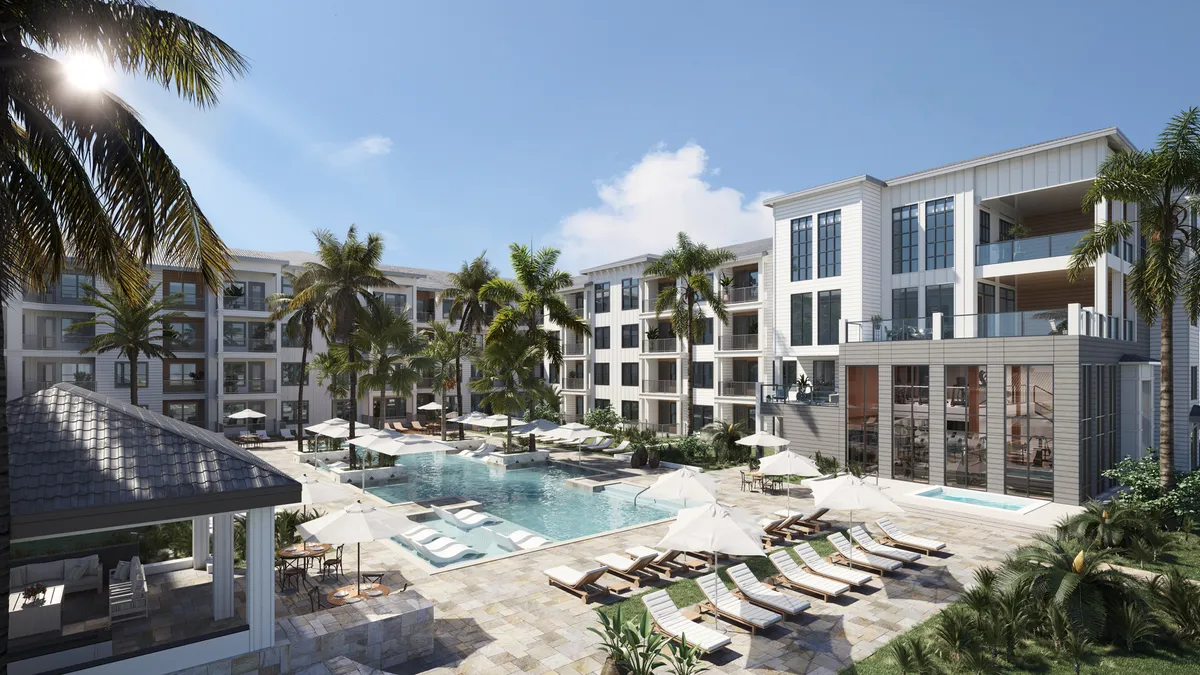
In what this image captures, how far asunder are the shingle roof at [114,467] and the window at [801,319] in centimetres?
2560

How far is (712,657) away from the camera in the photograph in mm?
9992

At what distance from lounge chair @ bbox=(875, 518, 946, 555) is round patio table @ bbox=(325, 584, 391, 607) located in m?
11.5

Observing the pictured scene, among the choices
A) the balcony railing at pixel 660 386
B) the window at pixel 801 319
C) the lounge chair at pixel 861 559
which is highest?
the window at pixel 801 319

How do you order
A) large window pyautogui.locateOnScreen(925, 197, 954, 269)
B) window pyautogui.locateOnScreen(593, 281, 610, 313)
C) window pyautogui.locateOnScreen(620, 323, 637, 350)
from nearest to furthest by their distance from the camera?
large window pyautogui.locateOnScreen(925, 197, 954, 269) < window pyautogui.locateOnScreen(620, 323, 637, 350) < window pyautogui.locateOnScreen(593, 281, 610, 313)

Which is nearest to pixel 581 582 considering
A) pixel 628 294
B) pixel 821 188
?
pixel 821 188

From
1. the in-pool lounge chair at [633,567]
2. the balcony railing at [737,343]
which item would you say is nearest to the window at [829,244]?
the balcony railing at [737,343]

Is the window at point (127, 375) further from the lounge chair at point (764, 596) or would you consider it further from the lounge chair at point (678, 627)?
the lounge chair at point (764, 596)

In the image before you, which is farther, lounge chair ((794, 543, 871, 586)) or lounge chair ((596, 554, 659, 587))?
lounge chair ((596, 554, 659, 587))

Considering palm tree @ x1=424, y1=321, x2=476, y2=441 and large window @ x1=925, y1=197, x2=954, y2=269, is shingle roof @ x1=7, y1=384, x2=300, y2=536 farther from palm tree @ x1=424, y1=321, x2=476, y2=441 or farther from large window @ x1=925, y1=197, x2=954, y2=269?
palm tree @ x1=424, y1=321, x2=476, y2=441

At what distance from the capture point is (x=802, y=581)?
1275cm

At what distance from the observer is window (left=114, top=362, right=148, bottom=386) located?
128 feet

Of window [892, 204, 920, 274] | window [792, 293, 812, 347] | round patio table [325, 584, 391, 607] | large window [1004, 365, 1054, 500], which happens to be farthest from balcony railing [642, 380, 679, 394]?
round patio table [325, 584, 391, 607]

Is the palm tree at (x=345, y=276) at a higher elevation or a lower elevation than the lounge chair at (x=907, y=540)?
higher

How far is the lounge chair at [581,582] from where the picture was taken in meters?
12.5
